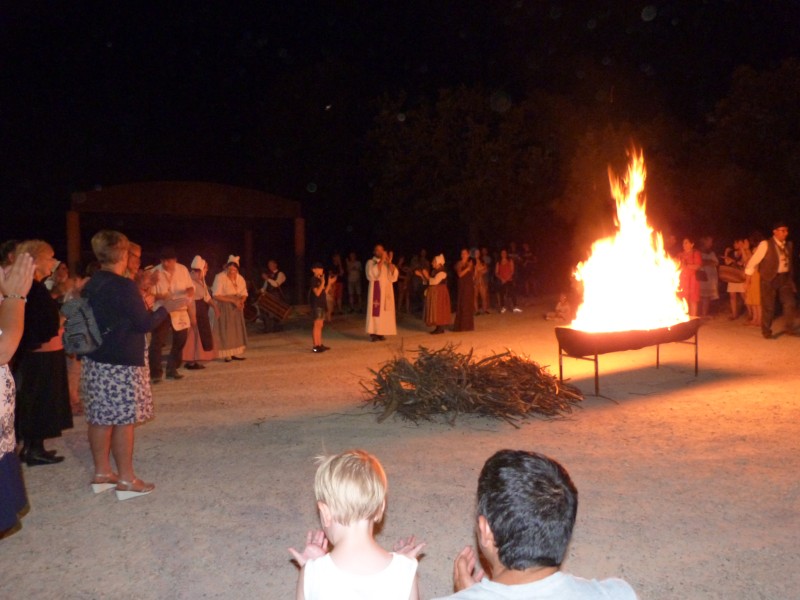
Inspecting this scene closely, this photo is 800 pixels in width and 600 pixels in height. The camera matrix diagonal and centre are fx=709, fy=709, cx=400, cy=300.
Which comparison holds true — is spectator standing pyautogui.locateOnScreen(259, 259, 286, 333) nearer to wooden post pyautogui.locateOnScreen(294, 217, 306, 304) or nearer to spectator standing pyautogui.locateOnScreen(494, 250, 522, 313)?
wooden post pyautogui.locateOnScreen(294, 217, 306, 304)

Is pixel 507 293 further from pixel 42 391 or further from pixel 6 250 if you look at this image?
pixel 6 250

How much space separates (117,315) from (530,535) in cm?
384

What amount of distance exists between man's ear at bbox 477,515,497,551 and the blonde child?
1.56 feet

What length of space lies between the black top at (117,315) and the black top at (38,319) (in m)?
0.77

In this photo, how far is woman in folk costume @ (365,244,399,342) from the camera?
13180 mm

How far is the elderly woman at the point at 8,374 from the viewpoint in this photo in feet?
10.3

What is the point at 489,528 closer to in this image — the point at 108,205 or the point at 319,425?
the point at 319,425

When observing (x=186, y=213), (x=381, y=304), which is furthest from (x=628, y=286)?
(x=186, y=213)

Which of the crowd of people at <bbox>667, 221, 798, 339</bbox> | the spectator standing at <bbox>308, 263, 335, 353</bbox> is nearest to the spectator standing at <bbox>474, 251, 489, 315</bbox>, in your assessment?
the crowd of people at <bbox>667, 221, 798, 339</bbox>

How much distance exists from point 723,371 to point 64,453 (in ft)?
26.6

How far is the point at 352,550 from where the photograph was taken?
2.48m

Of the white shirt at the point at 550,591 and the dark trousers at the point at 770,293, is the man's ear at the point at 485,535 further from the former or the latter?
the dark trousers at the point at 770,293

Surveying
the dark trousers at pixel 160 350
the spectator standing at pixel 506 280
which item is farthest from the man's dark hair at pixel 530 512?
the spectator standing at pixel 506 280

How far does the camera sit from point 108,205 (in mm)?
14852
